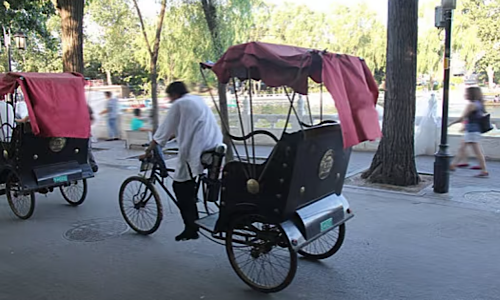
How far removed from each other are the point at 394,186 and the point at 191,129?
15.2 feet

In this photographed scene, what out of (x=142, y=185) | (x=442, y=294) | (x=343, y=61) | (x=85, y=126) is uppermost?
(x=343, y=61)

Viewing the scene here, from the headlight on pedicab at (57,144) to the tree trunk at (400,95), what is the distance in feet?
17.6

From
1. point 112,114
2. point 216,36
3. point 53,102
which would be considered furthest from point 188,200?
point 112,114

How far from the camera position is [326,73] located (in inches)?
142

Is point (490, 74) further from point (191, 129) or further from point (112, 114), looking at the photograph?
point (191, 129)

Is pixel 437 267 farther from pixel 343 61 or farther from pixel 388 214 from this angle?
pixel 343 61

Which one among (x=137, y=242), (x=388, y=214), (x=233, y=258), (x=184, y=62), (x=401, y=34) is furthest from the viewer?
(x=184, y=62)

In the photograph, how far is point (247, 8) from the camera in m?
→ 14.7

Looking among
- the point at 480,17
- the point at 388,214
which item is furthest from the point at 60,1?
the point at 480,17

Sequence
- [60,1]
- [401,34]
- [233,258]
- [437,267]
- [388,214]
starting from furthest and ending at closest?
[60,1], [401,34], [388,214], [437,267], [233,258]

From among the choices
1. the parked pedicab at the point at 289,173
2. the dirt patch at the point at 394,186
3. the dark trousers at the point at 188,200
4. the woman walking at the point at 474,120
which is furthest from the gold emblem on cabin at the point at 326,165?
the woman walking at the point at 474,120

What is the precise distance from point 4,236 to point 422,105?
33.6 feet

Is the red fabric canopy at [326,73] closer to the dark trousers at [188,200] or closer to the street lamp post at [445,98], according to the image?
the dark trousers at [188,200]

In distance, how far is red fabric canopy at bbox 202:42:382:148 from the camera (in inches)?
141
